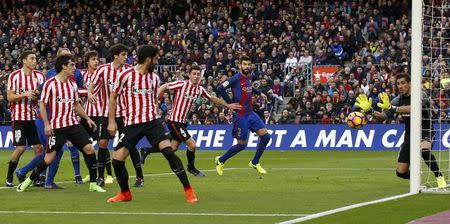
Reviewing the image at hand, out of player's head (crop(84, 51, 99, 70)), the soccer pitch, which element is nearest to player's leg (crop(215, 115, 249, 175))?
the soccer pitch

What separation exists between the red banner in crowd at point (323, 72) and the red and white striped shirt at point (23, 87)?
2051 cm

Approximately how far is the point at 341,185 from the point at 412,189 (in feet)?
6.82

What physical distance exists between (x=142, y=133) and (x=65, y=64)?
2.63 meters

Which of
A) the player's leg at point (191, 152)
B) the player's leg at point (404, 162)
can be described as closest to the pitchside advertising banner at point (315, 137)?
the player's leg at point (191, 152)

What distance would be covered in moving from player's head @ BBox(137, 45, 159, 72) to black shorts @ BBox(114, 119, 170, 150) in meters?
0.80

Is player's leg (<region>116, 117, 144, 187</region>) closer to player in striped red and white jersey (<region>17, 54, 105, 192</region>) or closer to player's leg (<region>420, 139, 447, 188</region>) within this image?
player in striped red and white jersey (<region>17, 54, 105, 192</region>)

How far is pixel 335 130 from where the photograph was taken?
33.9 m

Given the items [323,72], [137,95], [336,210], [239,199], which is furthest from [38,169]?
[323,72]

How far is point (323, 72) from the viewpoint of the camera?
3816cm

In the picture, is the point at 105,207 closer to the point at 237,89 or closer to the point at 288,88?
the point at 237,89

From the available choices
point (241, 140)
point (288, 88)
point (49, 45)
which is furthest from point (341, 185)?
point (49, 45)

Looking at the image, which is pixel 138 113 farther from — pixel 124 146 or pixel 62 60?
pixel 62 60

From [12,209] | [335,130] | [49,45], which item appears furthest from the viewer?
[49,45]

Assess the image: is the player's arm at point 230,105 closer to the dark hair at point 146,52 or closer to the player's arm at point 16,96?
the player's arm at point 16,96
